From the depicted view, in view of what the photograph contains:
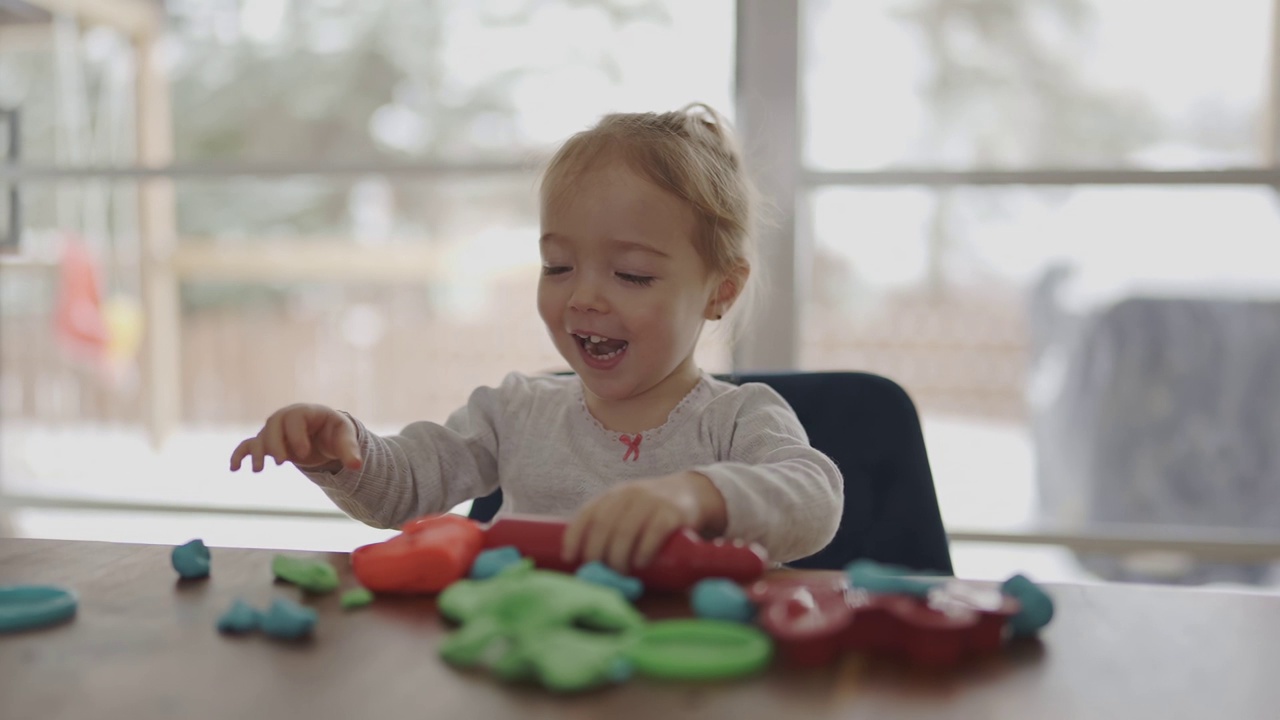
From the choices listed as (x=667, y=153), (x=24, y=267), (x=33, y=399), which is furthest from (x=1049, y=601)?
(x=33, y=399)

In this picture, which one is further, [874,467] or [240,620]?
[874,467]

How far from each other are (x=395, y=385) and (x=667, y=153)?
2.18 m

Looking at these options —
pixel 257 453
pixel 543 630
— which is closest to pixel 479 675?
pixel 543 630

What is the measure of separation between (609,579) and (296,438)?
367mm

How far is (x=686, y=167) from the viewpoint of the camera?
3.78 feet

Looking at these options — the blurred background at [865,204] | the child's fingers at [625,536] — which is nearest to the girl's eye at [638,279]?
the child's fingers at [625,536]

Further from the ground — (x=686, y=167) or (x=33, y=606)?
(x=686, y=167)

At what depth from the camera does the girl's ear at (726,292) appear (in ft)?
4.08

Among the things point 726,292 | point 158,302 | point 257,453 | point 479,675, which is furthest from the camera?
point 158,302

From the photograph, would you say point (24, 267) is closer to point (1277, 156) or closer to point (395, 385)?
point (395, 385)

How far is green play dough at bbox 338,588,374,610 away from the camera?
0.65m

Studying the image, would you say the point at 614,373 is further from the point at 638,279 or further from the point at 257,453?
the point at 257,453

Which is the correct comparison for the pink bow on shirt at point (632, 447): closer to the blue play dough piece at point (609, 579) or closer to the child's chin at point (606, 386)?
the child's chin at point (606, 386)

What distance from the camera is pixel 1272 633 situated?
643 mm
